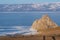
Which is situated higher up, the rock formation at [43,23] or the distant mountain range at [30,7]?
the distant mountain range at [30,7]

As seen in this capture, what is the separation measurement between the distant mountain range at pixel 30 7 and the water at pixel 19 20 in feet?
0.16

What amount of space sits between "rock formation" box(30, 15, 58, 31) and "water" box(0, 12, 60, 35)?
0.16ft

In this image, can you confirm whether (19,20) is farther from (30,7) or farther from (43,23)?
(43,23)

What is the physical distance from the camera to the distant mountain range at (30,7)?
10.8ft

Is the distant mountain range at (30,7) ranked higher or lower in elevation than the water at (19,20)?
higher

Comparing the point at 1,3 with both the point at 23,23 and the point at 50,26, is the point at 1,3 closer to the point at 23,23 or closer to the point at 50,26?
the point at 23,23

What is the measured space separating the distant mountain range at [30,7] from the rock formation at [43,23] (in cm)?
12

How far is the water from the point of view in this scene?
327 cm

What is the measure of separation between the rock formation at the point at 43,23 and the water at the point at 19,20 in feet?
0.16

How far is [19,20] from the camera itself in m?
3.31

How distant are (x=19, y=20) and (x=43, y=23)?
0.31m

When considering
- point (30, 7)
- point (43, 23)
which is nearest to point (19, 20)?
point (30, 7)

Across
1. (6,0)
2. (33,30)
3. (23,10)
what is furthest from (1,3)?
(33,30)

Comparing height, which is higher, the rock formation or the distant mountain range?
the distant mountain range
